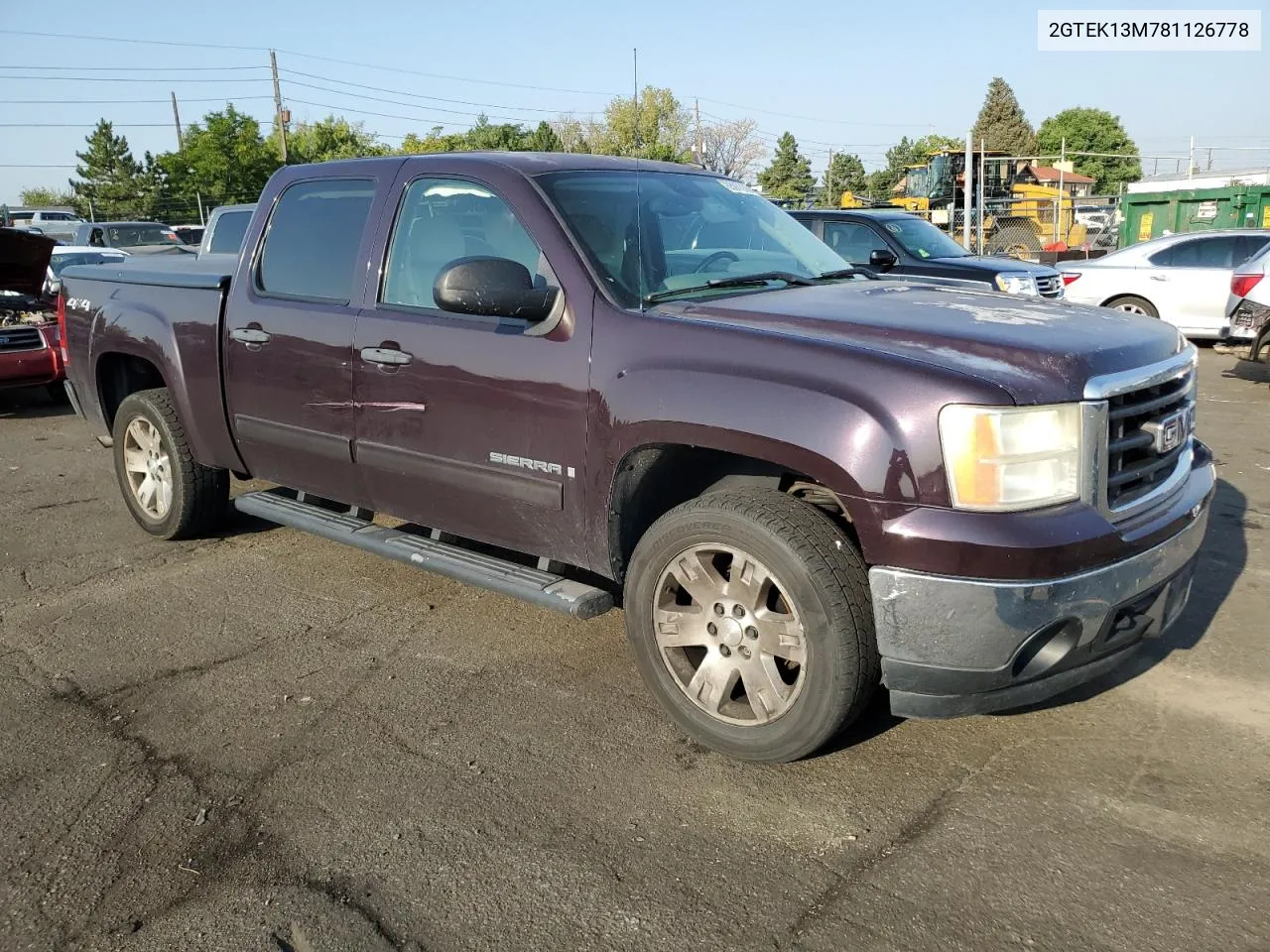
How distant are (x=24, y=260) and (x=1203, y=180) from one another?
36.2 metres

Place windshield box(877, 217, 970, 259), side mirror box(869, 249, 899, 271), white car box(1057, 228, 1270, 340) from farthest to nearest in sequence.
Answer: white car box(1057, 228, 1270, 340)
windshield box(877, 217, 970, 259)
side mirror box(869, 249, 899, 271)

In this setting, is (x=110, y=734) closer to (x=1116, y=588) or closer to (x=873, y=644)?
(x=873, y=644)

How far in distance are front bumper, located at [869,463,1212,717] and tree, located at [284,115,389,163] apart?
150 ft

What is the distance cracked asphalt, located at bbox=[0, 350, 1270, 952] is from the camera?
101 inches

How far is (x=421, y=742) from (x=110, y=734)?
1.09 meters

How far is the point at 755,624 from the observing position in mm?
3174

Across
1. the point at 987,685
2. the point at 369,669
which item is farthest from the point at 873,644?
the point at 369,669

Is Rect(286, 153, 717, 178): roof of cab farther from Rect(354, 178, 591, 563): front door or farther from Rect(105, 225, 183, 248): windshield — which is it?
Rect(105, 225, 183, 248): windshield

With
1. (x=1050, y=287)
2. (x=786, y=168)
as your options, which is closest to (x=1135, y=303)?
(x=1050, y=287)

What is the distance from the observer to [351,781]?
127 inches

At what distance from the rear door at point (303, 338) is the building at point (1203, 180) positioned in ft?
96.9

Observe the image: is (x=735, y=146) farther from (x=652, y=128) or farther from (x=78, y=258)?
(x=78, y=258)

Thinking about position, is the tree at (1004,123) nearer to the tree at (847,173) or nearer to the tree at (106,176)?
the tree at (847,173)

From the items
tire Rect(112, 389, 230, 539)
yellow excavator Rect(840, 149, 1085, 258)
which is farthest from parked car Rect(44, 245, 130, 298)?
yellow excavator Rect(840, 149, 1085, 258)
